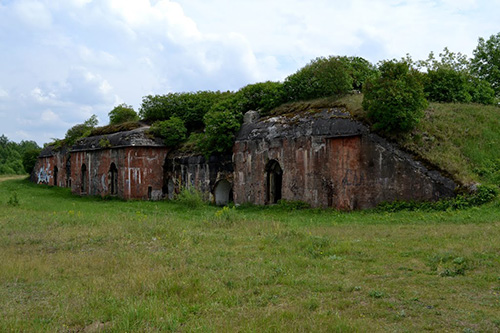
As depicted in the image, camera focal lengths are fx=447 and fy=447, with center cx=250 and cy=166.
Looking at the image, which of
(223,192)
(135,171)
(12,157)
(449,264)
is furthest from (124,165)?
(12,157)

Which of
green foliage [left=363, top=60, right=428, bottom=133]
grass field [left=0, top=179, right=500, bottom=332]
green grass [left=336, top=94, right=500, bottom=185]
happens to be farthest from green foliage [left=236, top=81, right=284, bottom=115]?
grass field [left=0, top=179, right=500, bottom=332]

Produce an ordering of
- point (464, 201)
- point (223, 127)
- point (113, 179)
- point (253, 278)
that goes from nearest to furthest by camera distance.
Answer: point (253, 278)
point (464, 201)
point (223, 127)
point (113, 179)

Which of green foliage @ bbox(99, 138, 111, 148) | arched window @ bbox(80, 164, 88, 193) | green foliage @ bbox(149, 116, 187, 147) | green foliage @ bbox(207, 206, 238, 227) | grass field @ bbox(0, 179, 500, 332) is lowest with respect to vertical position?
grass field @ bbox(0, 179, 500, 332)

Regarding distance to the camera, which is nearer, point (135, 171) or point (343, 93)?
point (343, 93)

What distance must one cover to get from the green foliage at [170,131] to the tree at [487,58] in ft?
59.4

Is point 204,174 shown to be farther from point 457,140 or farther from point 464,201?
point 464,201

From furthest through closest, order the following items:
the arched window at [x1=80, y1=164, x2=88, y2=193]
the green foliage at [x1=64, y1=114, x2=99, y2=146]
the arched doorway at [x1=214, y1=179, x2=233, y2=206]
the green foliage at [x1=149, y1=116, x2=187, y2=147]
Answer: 1. the green foliage at [x1=64, y1=114, x2=99, y2=146]
2. the arched window at [x1=80, y1=164, x2=88, y2=193]
3. the green foliage at [x1=149, y1=116, x2=187, y2=147]
4. the arched doorway at [x1=214, y1=179, x2=233, y2=206]

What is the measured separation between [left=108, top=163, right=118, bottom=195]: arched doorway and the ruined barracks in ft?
0.17

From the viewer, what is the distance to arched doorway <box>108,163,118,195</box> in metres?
23.6

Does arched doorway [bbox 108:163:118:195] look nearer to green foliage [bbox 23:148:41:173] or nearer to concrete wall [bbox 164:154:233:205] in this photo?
concrete wall [bbox 164:154:233:205]

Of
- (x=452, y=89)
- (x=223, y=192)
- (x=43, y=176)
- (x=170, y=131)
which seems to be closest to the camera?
(x=452, y=89)

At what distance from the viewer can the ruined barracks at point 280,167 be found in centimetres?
1402

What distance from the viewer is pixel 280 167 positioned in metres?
17.2

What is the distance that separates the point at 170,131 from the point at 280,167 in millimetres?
8134
